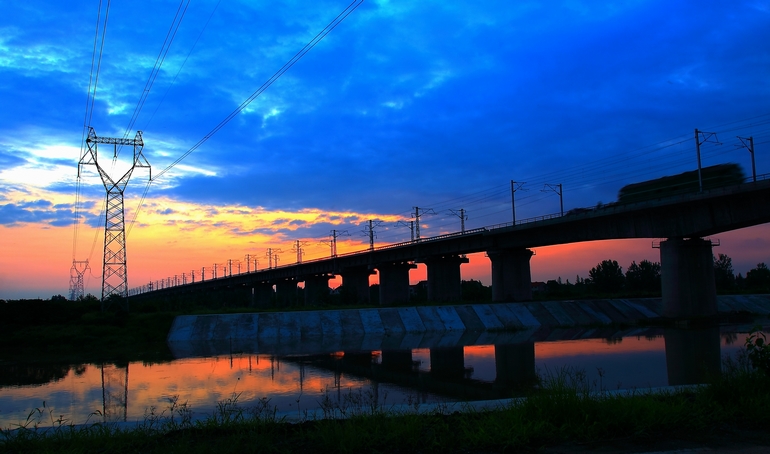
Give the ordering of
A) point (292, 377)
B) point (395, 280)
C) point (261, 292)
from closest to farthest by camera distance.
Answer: point (292, 377)
point (395, 280)
point (261, 292)

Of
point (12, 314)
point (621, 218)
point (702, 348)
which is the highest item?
point (621, 218)

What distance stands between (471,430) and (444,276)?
65.2m

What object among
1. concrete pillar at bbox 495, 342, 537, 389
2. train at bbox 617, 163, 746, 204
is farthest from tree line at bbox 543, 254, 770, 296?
concrete pillar at bbox 495, 342, 537, 389

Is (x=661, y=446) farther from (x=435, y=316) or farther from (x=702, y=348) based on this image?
(x=435, y=316)

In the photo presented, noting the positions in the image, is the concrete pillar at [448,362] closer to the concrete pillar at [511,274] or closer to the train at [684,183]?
the train at [684,183]

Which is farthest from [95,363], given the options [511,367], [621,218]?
[621,218]

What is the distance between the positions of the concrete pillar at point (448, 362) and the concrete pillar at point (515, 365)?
1.23 metres

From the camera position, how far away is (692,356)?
2027 cm

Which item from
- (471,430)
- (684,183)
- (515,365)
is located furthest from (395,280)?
(471,430)

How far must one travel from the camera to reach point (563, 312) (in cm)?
3872

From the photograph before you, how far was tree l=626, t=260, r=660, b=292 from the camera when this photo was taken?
382ft

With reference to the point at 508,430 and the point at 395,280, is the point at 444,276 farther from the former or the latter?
the point at 508,430

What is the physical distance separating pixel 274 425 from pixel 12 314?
27305 millimetres

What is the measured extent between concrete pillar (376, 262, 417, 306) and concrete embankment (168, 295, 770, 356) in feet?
136
